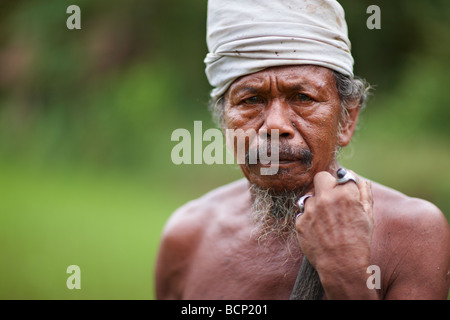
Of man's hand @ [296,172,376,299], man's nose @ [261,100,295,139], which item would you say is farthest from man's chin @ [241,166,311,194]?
man's hand @ [296,172,376,299]

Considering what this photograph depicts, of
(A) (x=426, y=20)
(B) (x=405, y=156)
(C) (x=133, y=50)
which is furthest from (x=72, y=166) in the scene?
(A) (x=426, y=20)

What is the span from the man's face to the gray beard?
5cm

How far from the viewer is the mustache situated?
2467 mm

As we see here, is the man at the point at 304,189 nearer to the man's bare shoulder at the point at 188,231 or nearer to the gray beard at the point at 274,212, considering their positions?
the gray beard at the point at 274,212

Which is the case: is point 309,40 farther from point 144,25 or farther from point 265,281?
point 144,25

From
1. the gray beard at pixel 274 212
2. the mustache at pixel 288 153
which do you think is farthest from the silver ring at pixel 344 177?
the gray beard at pixel 274 212

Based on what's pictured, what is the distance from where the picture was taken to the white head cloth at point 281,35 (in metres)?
2.50

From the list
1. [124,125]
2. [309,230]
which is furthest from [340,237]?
[124,125]

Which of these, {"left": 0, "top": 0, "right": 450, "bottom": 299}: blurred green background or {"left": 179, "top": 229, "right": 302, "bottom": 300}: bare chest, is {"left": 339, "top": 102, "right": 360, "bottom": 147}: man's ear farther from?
{"left": 0, "top": 0, "right": 450, "bottom": 299}: blurred green background

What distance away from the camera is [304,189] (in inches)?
102

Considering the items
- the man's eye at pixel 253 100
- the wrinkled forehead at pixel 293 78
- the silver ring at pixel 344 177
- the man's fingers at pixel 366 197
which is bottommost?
the man's fingers at pixel 366 197
